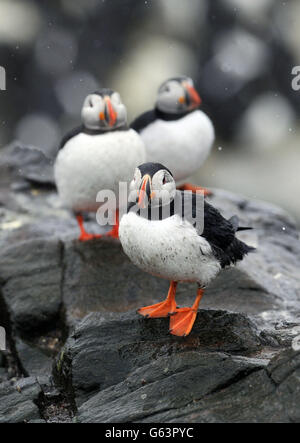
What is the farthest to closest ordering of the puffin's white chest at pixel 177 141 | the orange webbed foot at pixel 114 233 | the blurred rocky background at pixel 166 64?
the blurred rocky background at pixel 166 64 → the puffin's white chest at pixel 177 141 → the orange webbed foot at pixel 114 233

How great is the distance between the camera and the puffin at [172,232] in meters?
3.70

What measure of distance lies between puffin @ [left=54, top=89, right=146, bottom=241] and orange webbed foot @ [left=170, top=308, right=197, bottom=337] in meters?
1.83

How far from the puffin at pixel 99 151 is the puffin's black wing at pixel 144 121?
118 cm

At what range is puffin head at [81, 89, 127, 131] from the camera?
5.59m

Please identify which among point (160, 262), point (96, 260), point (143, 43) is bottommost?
point (96, 260)

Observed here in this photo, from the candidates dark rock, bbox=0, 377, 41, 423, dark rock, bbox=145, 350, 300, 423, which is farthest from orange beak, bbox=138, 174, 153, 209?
dark rock, bbox=0, 377, 41, 423

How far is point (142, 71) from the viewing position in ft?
38.0

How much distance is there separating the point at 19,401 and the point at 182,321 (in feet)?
3.54

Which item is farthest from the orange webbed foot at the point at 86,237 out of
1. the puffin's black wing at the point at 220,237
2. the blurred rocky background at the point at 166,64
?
the blurred rocky background at the point at 166,64

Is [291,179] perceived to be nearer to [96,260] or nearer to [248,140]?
[248,140]

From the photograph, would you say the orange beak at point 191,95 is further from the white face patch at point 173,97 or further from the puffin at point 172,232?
the puffin at point 172,232

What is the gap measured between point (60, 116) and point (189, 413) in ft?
30.4

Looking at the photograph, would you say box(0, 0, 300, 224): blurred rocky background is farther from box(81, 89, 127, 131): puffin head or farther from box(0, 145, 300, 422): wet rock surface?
box(81, 89, 127, 131): puffin head

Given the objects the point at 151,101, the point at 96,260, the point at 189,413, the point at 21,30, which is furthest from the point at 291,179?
the point at 189,413
